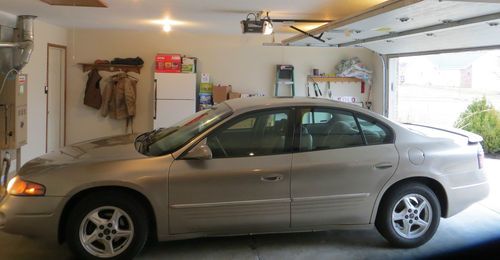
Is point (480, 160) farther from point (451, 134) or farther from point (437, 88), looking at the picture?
point (437, 88)

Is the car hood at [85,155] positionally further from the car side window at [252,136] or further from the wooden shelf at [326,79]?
the wooden shelf at [326,79]

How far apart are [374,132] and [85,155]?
2.34 m

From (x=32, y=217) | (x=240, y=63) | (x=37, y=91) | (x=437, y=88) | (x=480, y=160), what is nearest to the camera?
(x=32, y=217)

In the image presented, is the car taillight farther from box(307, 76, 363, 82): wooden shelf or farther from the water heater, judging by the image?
box(307, 76, 363, 82): wooden shelf

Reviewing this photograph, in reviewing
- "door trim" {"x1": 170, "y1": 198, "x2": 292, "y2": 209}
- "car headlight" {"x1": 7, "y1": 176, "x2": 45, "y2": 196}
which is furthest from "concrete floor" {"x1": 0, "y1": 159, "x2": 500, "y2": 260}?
"car headlight" {"x1": 7, "y1": 176, "x2": 45, "y2": 196}

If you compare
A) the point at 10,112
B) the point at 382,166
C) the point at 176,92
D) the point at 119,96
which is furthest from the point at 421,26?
the point at 119,96

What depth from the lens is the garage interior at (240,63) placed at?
Result: 12.6ft

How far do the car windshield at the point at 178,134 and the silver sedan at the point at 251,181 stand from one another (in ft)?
0.06

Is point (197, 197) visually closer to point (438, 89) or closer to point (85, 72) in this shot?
point (85, 72)

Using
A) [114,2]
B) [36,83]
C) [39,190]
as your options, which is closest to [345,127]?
[39,190]

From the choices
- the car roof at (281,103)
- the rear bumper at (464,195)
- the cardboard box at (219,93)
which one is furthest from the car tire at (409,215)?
the cardboard box at (219,93)

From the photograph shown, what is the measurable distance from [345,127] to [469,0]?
133cm

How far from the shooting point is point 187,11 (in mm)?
6055

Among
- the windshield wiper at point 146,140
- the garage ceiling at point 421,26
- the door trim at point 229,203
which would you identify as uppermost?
the garage ceiling at point 421,26
